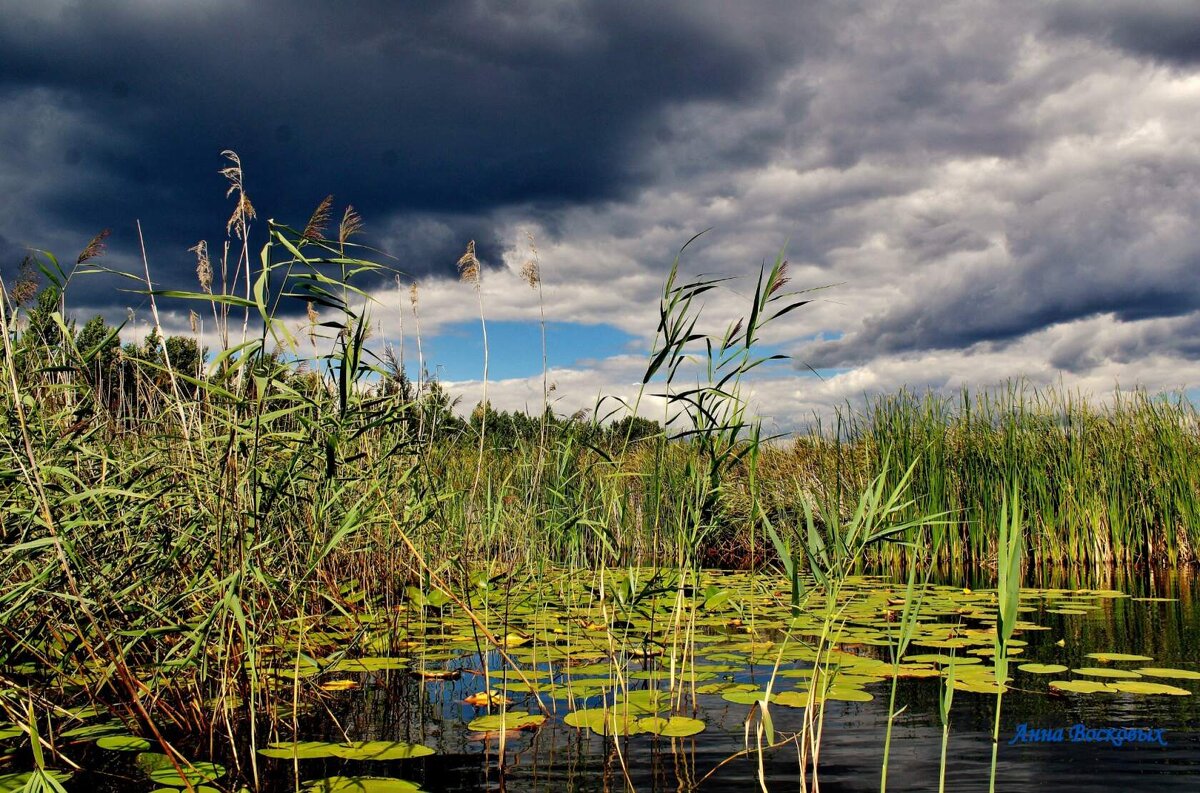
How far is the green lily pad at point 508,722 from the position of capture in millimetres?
3159

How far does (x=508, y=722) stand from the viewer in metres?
3.21

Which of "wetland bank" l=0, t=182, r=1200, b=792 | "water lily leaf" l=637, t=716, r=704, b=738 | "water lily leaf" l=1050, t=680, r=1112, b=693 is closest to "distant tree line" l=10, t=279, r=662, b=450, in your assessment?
"wetland bank" l=0, t=182, r=1200, b=792

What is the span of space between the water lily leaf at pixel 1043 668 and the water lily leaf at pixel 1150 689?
35cm

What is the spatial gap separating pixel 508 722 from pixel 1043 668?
284 cm

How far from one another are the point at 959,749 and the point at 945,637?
2.03 metres

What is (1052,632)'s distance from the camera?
205 inches

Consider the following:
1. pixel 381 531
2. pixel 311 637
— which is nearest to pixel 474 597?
pixel 381 531

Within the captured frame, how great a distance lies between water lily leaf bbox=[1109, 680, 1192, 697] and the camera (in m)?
3.61

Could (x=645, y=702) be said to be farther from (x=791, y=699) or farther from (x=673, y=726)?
(x=791, y=699)

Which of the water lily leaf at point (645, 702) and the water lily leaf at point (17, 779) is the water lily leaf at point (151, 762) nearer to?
the water lily leaf at point (17, 779)

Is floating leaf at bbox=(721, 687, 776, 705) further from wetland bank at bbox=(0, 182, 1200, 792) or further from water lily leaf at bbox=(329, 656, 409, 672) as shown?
water lily leaf at bbox=(329, 656, 409, 672)

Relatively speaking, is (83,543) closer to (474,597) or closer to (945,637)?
(474,597)

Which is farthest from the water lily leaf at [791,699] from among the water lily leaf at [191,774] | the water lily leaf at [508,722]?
the water lily leaf at [191,774]

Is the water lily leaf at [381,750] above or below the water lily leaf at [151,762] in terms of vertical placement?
above
